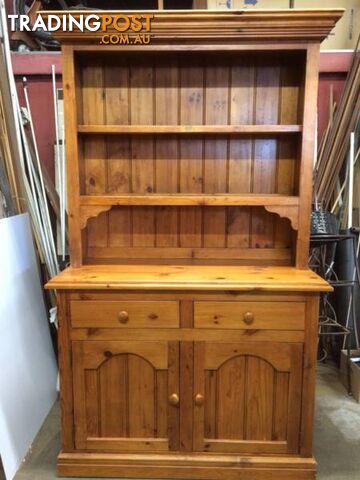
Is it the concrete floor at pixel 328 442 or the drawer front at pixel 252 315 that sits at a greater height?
the drawer front at pixel 252 315

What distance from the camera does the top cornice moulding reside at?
1507 millimetres

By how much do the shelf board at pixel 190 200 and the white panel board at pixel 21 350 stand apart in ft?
1.76

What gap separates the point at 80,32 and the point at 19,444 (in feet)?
5.91

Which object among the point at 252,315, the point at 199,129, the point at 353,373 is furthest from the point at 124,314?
the point at 353,373

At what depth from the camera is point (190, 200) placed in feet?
5.57

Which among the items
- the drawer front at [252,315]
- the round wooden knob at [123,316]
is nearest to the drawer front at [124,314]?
the round wooden knob at [123,316]

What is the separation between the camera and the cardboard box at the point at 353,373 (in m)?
2.21

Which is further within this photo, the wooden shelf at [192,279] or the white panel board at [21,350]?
the white panel board at [21,350]

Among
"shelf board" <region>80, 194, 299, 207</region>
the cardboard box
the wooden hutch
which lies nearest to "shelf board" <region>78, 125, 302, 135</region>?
the wooden hutch

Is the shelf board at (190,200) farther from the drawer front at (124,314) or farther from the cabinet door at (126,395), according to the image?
the cabinet door at (126,395)

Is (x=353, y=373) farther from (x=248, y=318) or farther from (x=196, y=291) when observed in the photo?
(x=196, y=291)

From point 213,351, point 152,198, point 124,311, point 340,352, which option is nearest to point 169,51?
point 152,198

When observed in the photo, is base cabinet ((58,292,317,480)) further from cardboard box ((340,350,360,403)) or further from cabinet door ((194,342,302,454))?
cardboard box ((340,350,360,403))

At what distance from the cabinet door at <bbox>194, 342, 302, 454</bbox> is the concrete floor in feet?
0.86
